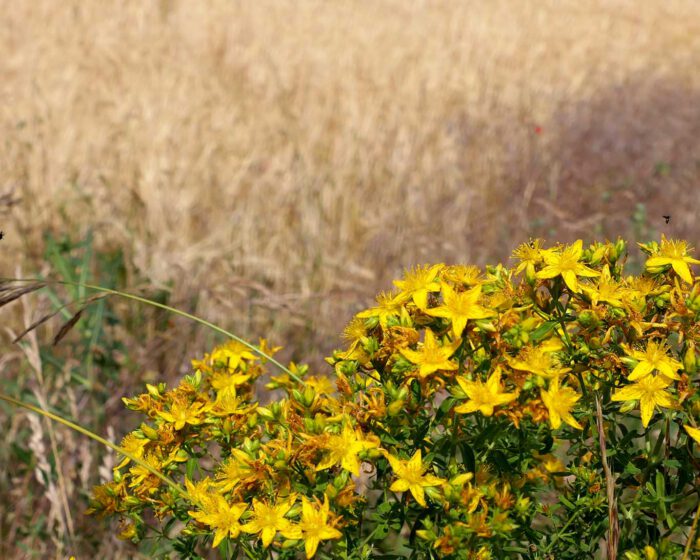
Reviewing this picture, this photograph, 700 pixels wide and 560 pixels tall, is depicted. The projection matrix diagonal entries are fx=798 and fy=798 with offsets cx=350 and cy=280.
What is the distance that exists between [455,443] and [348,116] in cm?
397

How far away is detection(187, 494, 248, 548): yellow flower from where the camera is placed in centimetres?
121

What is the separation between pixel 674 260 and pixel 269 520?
0.77 metres

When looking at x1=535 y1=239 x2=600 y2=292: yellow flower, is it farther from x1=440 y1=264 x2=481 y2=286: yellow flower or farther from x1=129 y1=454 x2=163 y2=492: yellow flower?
x1=129 y1=454 x2=163 y2=492: yellow flower

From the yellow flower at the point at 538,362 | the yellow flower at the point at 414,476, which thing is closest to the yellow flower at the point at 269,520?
the yellow flower at the point at 414,476

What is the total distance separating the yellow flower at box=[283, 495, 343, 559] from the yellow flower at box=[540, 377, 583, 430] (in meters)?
0.35

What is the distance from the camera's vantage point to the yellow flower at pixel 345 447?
3.86 ft

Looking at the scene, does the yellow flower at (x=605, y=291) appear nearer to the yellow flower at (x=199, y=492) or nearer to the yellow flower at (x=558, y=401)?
the yellow flower at (x=558, y=401)

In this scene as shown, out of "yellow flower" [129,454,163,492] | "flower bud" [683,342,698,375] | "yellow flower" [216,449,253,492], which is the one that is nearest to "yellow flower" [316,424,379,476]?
"yellow flower" [216,449,253,492]

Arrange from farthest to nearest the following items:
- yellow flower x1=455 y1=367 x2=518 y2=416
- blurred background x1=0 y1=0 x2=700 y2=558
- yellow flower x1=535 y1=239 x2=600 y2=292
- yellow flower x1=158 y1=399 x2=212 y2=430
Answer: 1. blurred background x1=0 y1=0 x2=700 y2=558
2. yellow flower x1=158 y1=399 x2=212 y2=430
3. yellow flower x1=535 y1=239 x2=600 y2=292
4. yellow flower x1=455 y1=367 x2=518 y2=416

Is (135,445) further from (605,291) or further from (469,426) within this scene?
(605,291)

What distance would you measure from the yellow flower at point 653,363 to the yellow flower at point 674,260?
0.13 metres

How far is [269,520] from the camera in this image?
3.93ft

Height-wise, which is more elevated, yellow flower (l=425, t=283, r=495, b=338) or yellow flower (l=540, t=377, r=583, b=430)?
yellow flower (l=425, t=283, r=495, b=338)

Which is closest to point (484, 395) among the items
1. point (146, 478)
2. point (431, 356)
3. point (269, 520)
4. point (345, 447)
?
point (431, 356)
